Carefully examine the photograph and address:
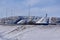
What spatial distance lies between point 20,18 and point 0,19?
11.1ft

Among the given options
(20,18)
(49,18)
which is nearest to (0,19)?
(20,18)

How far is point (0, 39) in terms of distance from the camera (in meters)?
13.0

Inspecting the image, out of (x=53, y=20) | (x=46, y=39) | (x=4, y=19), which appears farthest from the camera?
(x=4, y=19)

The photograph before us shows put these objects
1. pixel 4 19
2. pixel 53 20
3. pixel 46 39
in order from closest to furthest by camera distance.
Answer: pixel 46 39 → pixel 53 20 → pixel 4 19

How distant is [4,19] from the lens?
90.7 feet

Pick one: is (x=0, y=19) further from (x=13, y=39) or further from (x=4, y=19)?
(x=13, y=39)

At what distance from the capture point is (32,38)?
12.9 meters

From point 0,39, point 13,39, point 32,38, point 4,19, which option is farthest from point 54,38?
point 4,19

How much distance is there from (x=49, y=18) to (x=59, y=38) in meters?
11.7

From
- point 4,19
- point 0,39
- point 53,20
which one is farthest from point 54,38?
point 4,19

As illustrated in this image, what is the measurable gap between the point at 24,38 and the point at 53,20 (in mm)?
10609

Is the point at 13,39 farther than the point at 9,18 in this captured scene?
No

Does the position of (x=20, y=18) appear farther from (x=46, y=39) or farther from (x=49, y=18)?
(x=46, y=39)

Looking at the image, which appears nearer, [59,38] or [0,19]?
[59,38]
